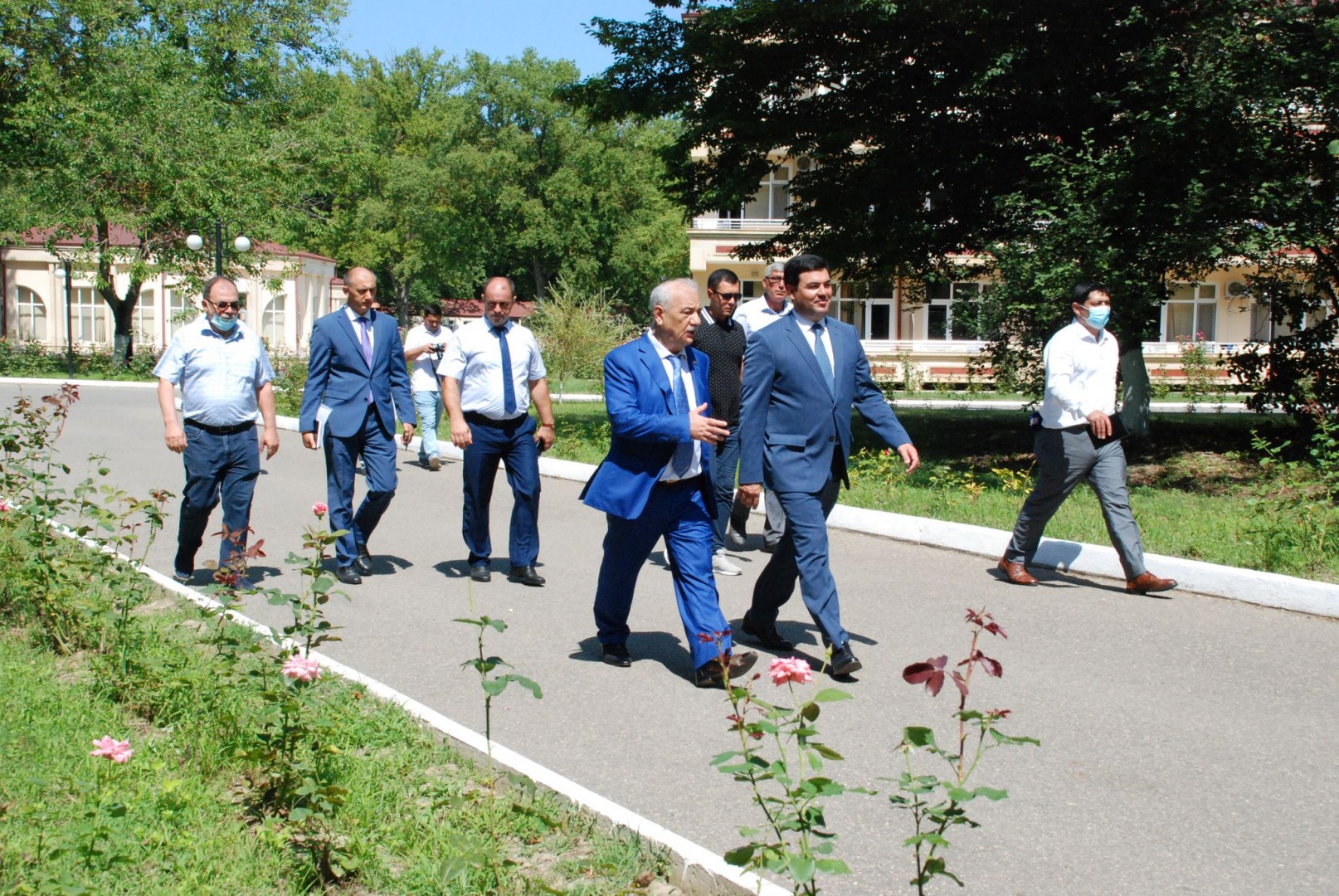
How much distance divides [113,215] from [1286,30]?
109 feet

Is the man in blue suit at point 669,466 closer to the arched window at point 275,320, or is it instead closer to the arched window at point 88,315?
the arched window at point 275,320

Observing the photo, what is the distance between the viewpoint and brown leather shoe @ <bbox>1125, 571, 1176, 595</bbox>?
26.9ft

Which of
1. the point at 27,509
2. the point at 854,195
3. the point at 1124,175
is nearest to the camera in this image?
the point at 27,509

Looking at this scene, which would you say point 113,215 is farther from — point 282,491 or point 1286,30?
point 1286,30

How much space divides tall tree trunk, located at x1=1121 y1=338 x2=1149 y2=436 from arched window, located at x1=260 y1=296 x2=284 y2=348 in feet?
144

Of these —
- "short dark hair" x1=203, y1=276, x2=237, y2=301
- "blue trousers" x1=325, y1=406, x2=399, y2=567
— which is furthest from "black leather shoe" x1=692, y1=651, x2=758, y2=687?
"short dark hair" x1=203, y1=276, x2=237, y2=301

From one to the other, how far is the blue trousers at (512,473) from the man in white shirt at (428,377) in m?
6.73

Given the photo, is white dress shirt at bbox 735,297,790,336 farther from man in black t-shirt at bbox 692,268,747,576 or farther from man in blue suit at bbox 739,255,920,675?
man in blue suit at bbox 739,255,920,675

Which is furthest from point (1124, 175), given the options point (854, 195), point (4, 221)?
point (4, 221)

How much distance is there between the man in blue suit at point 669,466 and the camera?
6.01m

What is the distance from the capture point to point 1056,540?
932cm

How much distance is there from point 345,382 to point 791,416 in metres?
3.55

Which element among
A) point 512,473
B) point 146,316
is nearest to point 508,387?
point 512,473

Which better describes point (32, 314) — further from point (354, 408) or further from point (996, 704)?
point (996, 704)
